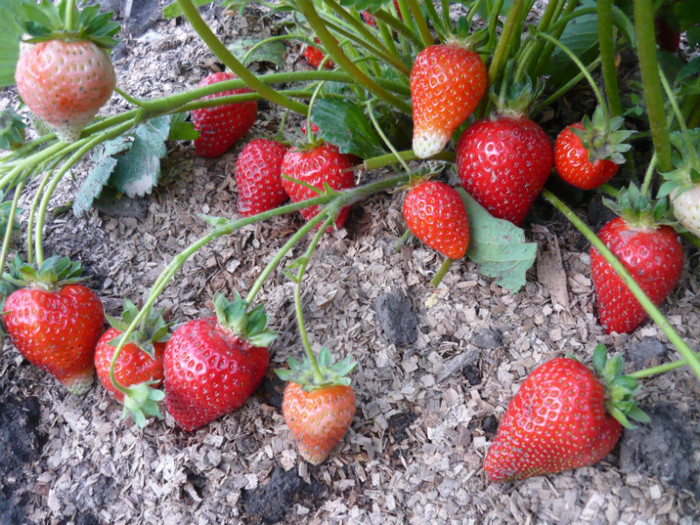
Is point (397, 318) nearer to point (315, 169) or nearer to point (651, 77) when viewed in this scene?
point (315, 169)

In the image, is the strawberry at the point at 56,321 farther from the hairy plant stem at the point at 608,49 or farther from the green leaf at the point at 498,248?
the hairy plant stem at the point at 608,49

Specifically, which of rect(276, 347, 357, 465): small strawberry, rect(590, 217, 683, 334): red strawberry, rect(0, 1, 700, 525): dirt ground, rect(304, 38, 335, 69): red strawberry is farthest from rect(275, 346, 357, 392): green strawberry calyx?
rect(304, 38, 335, 69): red strawberry

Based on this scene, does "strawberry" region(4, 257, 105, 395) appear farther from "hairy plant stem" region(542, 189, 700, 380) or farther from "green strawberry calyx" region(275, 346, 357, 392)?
"hairy plant stem" region(542, 189, 700, 380)

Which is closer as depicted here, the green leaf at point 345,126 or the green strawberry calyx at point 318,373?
the green strawberry calyx at point 318,373

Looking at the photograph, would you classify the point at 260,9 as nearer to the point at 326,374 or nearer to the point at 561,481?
the point at 326,374

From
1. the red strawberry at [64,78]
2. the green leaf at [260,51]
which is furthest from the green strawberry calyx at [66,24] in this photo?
the green leaf at [260,51]

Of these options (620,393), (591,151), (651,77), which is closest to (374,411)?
(620,393)
